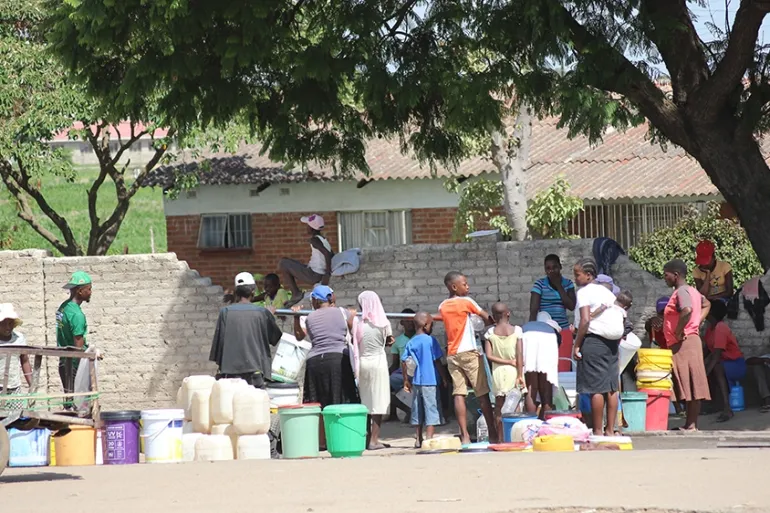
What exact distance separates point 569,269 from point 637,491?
666cm

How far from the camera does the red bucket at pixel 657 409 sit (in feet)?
42.4

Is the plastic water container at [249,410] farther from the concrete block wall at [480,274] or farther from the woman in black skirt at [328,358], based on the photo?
the concrete block wall at [480,274]

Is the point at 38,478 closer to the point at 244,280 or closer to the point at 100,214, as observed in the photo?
the point at 244,280

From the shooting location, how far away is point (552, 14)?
12.4 meters

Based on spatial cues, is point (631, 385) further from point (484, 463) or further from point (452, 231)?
point (452, 231)

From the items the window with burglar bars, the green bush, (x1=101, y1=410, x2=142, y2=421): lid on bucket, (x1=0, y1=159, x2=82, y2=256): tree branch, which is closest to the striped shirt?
(x1=101, y1=410, x2=142, y2=421): lid on bucket

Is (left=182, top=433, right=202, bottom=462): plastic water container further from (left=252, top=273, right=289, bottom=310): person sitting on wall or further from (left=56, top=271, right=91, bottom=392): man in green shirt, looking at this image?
(left=252, top=273, right=289, bottom=310): person sitting on wall

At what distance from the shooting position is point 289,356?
14.0 metres

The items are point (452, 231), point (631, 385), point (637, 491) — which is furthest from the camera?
point (452, 231)

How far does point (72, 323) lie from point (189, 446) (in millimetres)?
2004

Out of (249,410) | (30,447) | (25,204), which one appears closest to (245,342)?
(249,410)

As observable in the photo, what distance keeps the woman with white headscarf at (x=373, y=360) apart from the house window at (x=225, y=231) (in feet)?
57.3

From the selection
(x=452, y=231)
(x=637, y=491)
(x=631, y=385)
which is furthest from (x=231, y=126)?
(x=637, y=491)

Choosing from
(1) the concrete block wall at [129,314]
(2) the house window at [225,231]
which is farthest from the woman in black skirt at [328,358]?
(2) the house window at [225,231]
